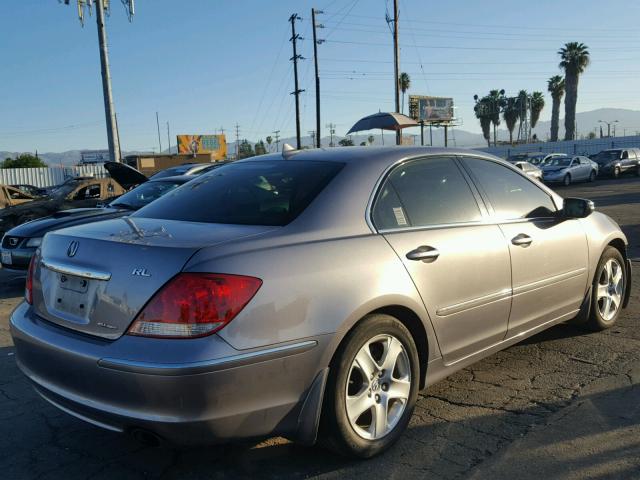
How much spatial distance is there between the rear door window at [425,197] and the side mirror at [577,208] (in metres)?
0.98

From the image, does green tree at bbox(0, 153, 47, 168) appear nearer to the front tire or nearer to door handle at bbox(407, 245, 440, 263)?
door handle at bbox(407, 245, 440, 263)

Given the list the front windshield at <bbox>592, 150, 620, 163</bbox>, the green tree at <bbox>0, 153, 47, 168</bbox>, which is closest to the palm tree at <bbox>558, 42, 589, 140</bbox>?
the front windshield at <bbox>592, 150, 620, 163</bbox>

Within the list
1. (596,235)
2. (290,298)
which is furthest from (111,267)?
(596,235)

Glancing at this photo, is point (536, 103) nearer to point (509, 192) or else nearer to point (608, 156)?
point (608, 156)

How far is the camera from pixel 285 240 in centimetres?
279

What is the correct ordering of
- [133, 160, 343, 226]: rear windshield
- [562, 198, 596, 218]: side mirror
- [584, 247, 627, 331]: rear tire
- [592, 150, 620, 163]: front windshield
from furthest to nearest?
[592, 150, 620, 163]: front windshield
[584, 247, 627, 331]: rear tire
[562, 198, 596, 218]: side mirror
[133, 160, 343, 226]: rear windshield

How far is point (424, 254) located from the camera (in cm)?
325

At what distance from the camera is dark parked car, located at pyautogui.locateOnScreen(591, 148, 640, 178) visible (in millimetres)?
30609

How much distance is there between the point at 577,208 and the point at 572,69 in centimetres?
6074

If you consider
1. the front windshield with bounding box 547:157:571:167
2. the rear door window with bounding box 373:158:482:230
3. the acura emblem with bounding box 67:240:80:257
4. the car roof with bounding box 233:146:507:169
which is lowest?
the front windshield with bounding box 547:157:571:167

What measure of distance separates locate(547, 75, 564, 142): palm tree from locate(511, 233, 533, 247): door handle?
2872 inches

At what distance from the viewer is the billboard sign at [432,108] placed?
62.5 m

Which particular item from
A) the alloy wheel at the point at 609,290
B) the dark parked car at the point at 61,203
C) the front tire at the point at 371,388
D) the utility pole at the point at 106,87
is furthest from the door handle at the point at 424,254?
the utility pole at the point at 106,87

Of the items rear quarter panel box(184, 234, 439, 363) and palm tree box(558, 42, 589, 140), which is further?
palm tree box(558, 42, 589, 140)
